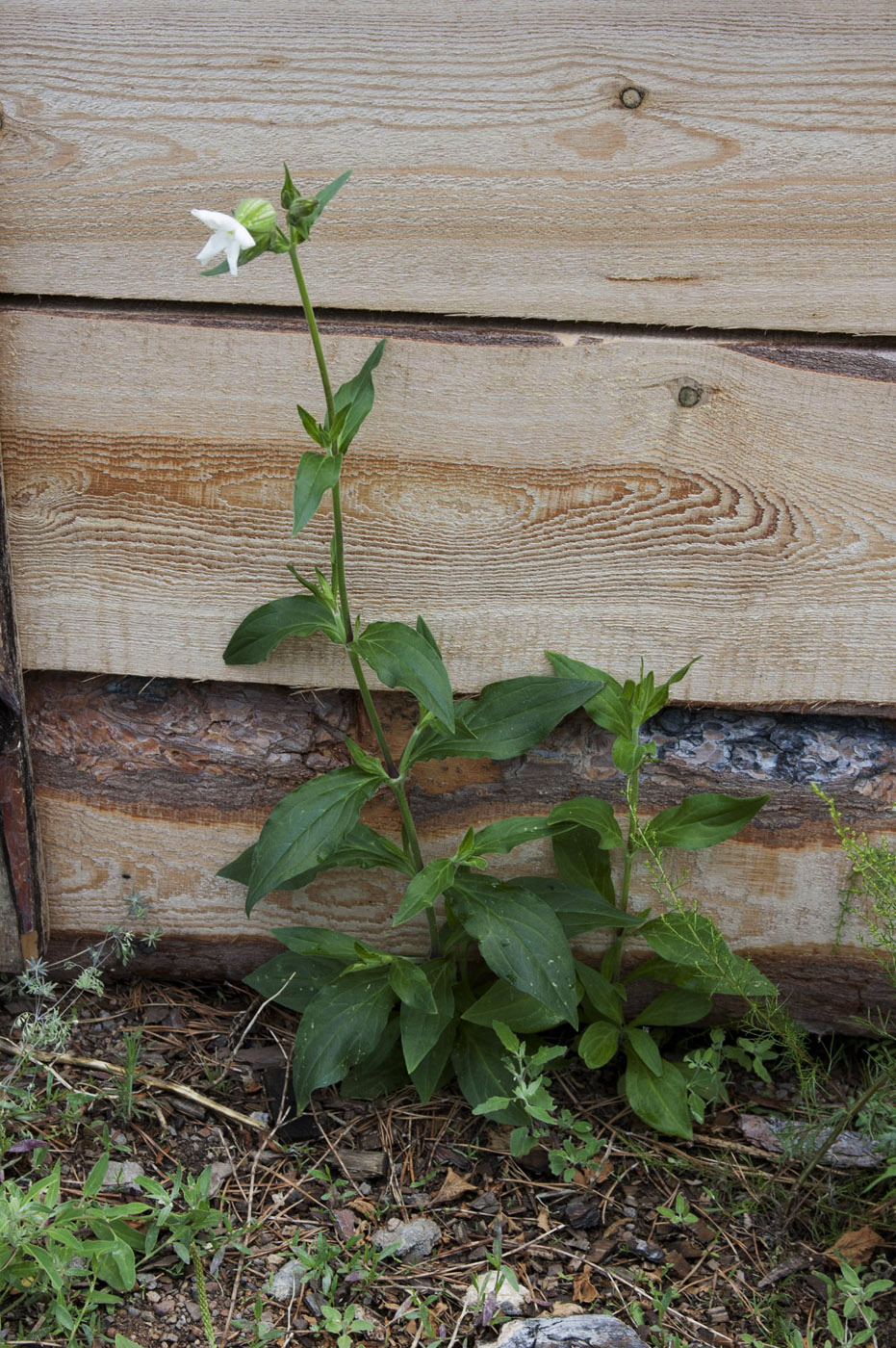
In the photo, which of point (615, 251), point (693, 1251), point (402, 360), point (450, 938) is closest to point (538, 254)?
point (615, 251)

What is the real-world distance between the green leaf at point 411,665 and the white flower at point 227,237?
0.56 metres

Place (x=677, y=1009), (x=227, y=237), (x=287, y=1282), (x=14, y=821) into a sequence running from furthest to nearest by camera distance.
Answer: (x=14, y=821)
(x=677, y=1009)
(x=287, y=1282)
(x=227, y=237)

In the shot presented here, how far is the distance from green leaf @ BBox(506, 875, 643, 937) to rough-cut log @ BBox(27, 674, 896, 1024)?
19cm

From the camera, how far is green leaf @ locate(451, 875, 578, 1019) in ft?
5.08

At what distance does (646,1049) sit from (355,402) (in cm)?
116

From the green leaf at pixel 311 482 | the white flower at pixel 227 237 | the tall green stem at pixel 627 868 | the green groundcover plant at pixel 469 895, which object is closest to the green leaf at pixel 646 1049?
the green groundcover plant at pixel 469 895

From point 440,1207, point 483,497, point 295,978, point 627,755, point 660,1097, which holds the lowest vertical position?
point 440,1207

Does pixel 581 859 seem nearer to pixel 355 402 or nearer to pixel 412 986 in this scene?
pixel 412 986

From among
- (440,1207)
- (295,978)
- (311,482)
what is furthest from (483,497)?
(440,1207)

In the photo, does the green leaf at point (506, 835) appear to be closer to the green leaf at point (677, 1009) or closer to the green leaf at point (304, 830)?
the green leaf at point (304, 830)

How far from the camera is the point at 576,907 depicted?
67.6 inches

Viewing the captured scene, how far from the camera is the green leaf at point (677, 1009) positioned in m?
1.82

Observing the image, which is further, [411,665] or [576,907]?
[576,907]

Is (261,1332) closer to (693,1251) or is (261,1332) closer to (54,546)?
(693,1251)
